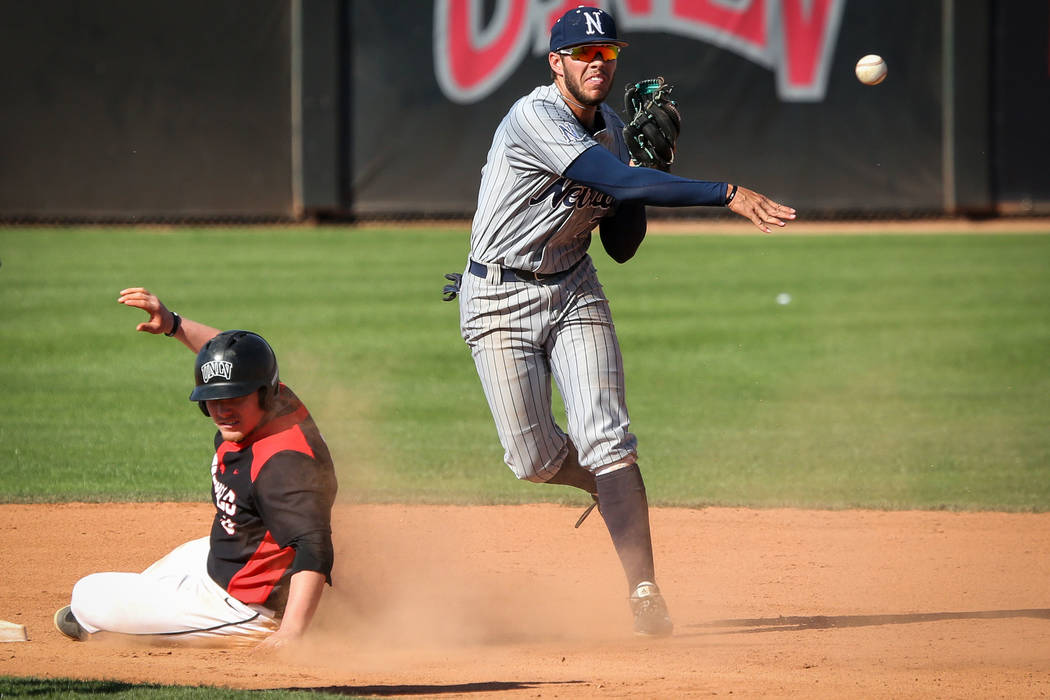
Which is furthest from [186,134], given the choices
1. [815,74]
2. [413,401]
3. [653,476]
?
[653,476]

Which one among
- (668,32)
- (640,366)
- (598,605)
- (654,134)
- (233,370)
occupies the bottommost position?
(640,366)

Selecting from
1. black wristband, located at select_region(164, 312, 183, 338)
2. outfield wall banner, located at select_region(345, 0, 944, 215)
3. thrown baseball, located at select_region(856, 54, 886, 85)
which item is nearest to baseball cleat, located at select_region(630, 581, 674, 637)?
black wristband, located at select_region(164, 312, 183, 338)

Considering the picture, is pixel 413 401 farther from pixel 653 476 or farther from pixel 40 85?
pixel 40 85

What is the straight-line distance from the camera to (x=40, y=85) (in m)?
17.2

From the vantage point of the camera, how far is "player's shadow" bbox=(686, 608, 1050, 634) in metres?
4.77

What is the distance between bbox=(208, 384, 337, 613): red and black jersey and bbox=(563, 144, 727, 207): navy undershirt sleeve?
1.15 m

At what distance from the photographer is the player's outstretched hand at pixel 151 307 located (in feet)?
14.4

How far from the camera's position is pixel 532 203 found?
181 inches

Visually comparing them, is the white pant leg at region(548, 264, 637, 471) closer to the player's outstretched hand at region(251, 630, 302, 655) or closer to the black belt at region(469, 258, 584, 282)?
the black belt at region(469, 258, 584, 282)

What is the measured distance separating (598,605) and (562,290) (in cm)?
123

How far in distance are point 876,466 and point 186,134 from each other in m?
11.9

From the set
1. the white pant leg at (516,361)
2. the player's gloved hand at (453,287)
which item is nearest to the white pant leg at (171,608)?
the white pant leg at (516,361)

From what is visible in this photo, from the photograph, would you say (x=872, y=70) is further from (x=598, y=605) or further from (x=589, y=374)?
(x=598, y=605)

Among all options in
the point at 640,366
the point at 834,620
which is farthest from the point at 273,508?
the point at 640,366
